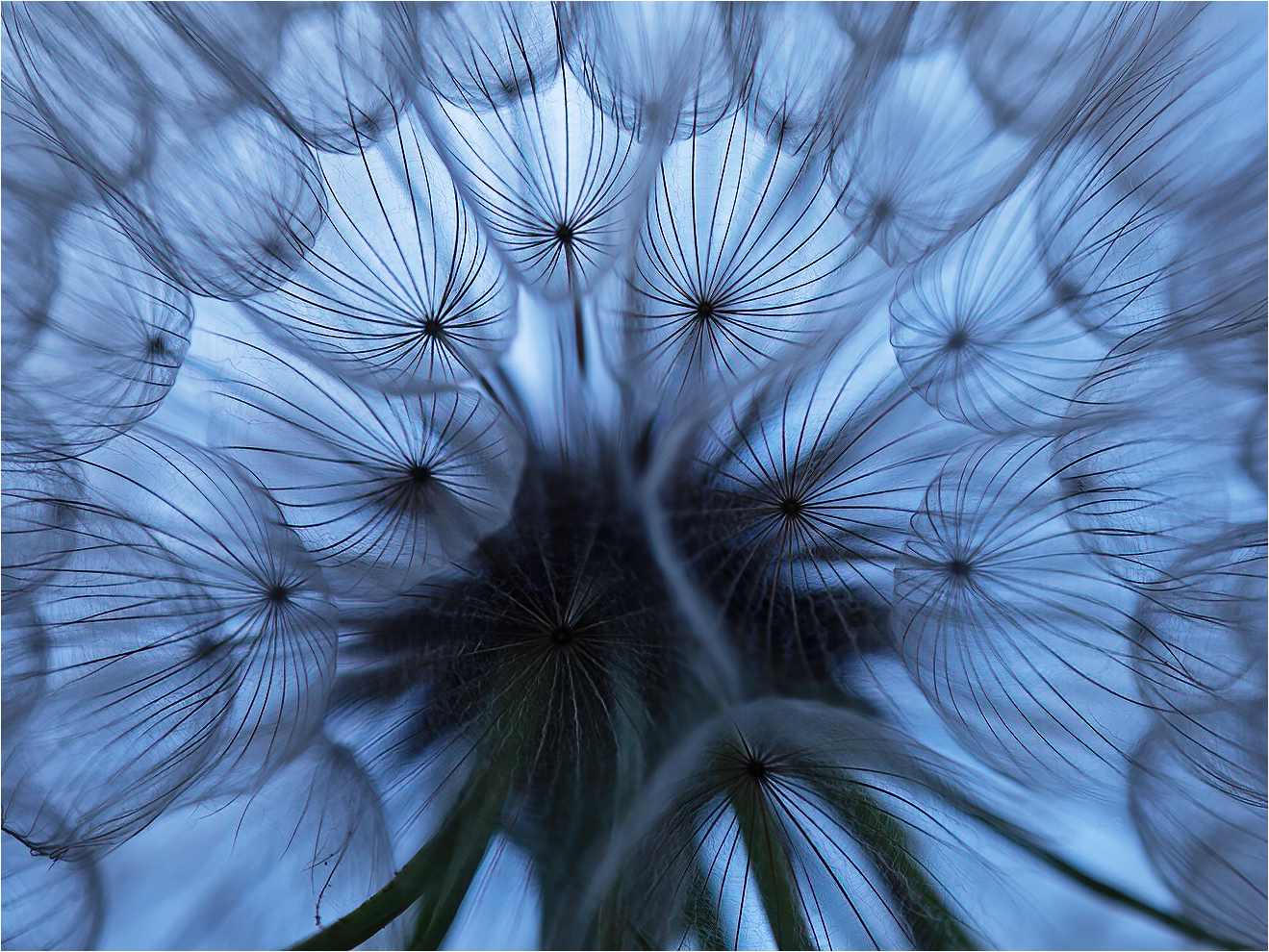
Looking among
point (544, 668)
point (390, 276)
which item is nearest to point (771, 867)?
point (544, 668)

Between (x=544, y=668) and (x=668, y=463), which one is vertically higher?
(x=668, y=463)

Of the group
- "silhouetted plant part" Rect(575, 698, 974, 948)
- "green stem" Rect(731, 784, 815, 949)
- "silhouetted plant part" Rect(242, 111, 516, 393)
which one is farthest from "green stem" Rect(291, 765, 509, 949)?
"silhouetted plant part" Rect(242, 111, 516, 393)

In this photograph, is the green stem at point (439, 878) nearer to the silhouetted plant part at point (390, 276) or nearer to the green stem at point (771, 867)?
the green stem at point (771, 867)

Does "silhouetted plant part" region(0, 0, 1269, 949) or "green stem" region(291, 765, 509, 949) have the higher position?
"silhouetted plant part" region(0, 0, 1269, 949)

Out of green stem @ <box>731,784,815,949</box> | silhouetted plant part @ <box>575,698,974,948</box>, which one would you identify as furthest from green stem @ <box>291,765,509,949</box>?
green stem @ <box>731,784,815,949</box>

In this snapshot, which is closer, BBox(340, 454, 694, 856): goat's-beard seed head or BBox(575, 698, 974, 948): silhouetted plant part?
BBox(575, 698, 974, 948): silhouetted plant part

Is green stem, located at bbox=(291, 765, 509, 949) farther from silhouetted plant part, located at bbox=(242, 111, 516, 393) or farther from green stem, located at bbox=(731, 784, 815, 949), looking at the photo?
silhouetted plant part, located at bbox=(242, 111, 516, 393)

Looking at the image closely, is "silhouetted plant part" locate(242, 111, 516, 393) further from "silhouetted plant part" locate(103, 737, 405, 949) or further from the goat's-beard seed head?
"silhouetted plant part" locate(103, 737, 405, 949)

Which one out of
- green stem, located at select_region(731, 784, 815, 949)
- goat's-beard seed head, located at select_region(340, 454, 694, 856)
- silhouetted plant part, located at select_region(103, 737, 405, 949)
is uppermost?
goat's-beard seed head, located at select_region(340, 454, 694, 856)

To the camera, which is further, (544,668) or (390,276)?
(390,276)

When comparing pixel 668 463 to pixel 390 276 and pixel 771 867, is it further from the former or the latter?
pixel 771 867
